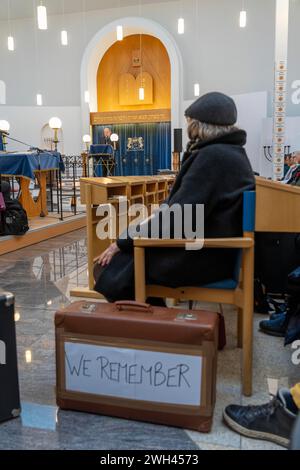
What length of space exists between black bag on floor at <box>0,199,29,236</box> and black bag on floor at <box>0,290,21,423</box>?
3353 millimetres

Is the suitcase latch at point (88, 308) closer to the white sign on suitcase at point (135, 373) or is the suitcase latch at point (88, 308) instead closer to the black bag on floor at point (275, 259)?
the white sign on suitcase at point (135, 373)

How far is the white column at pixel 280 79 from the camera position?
15.6ft

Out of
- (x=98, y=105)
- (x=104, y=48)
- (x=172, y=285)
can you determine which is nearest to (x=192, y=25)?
(x=104, y=48)

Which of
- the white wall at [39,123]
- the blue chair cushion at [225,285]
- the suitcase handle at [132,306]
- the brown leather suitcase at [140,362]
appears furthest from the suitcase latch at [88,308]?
the white wall at [39,123]

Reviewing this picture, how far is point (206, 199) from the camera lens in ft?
5.41

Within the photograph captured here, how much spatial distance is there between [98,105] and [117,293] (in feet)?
41.4

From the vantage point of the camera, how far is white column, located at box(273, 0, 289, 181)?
4.75m

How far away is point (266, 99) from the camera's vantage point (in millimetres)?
10117

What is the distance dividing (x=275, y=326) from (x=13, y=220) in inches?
132

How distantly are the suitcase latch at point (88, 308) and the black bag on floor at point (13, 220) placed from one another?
3.38m

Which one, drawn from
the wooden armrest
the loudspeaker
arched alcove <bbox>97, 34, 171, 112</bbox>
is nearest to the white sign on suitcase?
the wooden armrest

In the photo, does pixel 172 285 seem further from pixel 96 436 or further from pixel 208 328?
pixel 96 436

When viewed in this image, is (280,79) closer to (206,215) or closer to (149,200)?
(149,200)

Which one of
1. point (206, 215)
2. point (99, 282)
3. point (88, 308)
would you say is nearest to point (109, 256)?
point (99, 282)
